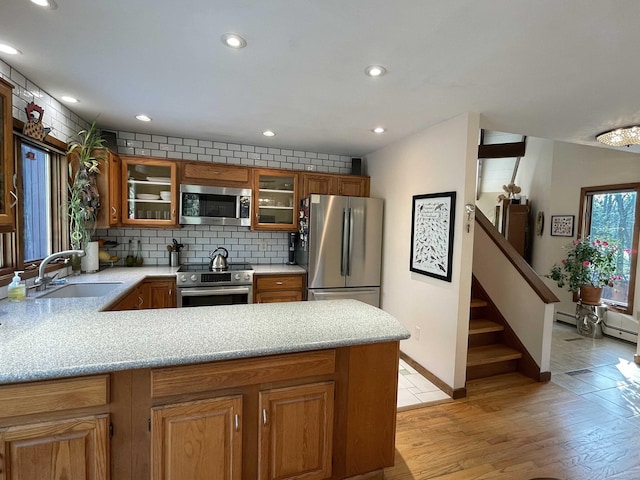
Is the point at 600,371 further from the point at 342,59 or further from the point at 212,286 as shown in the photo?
the point at 212,286

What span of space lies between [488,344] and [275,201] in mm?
2996

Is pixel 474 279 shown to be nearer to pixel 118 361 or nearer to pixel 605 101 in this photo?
pixel 605 101

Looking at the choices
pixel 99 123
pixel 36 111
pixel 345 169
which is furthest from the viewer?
pixel 345 169

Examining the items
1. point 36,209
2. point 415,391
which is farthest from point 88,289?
point 415,391

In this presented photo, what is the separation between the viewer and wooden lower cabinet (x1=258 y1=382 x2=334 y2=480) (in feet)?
4.65

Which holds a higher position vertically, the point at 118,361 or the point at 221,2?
the point at 221,2

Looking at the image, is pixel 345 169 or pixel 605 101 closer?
pixel 605 101

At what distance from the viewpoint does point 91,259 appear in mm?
3070

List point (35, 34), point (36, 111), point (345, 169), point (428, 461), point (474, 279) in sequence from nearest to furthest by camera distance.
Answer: point (35, 34) → point (428, 461) → point (36, 111) → point (474, 279) → point (345, 169)

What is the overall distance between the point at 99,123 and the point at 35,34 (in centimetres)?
174

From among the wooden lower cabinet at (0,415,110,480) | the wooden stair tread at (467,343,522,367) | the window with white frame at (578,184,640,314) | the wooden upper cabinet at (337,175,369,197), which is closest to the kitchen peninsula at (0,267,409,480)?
the wooden lower cabinet at (0,415,110,480)

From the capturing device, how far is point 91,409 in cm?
118

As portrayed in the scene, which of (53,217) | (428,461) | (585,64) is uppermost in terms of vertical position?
(585,64)

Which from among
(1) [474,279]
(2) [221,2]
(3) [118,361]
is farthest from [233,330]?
(1) [474,279]
